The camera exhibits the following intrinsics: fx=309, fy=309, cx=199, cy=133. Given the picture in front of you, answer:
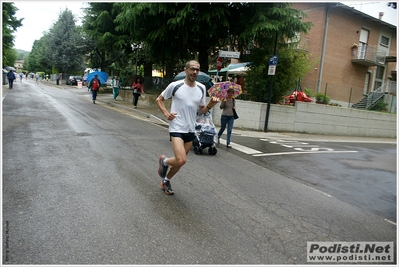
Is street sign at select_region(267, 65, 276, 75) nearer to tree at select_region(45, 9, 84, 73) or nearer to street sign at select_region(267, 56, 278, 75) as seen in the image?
street sign at select_region(267, 56, 278, 75)

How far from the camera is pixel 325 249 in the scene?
3.34 meters

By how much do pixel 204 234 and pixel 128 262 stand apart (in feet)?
3.10

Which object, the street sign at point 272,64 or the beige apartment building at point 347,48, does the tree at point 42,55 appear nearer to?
the beige apartment building at point 347,48

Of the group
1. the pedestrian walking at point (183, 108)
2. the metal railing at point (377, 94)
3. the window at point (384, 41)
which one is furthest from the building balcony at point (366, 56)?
the pedestrian walking at point (183, 108)

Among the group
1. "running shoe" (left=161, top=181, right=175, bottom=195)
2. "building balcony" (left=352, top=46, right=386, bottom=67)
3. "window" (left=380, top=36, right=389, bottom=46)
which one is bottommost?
"running shoe" (left=161, top=181, right=175, bottom=195)

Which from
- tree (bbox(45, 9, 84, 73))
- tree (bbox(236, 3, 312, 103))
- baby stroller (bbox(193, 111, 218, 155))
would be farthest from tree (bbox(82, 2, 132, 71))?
tree (bbox(45, 9, 84, 73))

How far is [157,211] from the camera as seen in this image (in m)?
3.94

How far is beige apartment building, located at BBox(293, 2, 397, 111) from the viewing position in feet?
72.2

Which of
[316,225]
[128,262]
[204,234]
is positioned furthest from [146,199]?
[316,225]

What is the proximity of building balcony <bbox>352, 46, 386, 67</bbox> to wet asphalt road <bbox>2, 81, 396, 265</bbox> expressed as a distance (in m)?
20.6

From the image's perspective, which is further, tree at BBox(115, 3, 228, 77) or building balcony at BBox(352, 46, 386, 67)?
building balcony at BBox(352, 46, 386, 67)

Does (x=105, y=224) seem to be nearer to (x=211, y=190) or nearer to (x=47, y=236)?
(x=47, y=236)

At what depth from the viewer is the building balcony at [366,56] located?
2433cm

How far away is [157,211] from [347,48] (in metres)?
24.7
